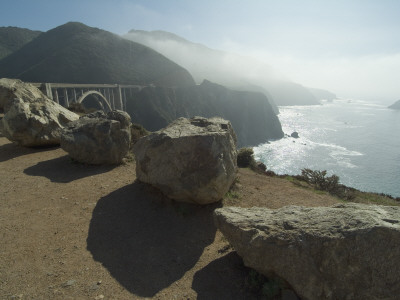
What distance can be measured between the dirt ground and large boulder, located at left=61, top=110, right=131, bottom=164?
1.19 meters

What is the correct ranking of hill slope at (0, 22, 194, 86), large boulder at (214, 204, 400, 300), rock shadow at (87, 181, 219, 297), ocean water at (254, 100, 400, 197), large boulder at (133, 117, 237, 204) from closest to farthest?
large boulder at (214, 204, 400, 300) → rock shadow at (87, 181, 219, 297) → large boulder at (133, 117, 237, 204) → ocean water at (254, 100, 400, 197) → hill slope at (0, 22, 194, 86)

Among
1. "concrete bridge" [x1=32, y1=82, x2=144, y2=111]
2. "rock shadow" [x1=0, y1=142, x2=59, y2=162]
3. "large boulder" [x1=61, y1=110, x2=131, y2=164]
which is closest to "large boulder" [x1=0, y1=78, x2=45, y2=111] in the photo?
"rock shadow" [x1=0, y1=142, x2=59, y2=162]

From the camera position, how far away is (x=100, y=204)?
27.5 feet

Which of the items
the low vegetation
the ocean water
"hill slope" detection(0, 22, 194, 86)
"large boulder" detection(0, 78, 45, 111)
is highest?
"hill slope" detection(0, 22, 194, 86)

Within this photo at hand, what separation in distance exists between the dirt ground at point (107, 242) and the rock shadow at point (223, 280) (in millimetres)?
21

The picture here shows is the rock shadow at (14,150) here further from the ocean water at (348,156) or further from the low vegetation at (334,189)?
the ocean water at (348,156)

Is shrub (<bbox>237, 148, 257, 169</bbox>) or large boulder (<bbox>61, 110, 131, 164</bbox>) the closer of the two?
large boulder (<bbox>61, 110, 131, 164</bbox>)

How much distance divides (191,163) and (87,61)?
4650 inches

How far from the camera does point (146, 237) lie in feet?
22.4

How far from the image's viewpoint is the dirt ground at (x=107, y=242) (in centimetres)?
503

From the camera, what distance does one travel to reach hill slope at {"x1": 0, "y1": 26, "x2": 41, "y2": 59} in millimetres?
137000

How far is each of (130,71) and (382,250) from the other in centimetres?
11792

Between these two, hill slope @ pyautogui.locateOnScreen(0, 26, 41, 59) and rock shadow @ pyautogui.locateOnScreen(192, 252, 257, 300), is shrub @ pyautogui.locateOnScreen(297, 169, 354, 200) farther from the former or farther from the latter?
hill slope @ pyautogui.locateOnScreen(0, 26, 41, 59)

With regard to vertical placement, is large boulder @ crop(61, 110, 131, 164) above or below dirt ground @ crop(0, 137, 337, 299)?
above
